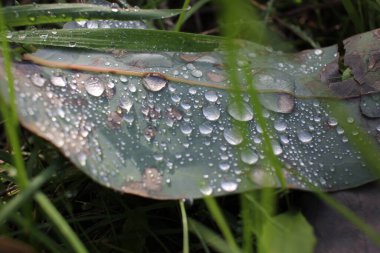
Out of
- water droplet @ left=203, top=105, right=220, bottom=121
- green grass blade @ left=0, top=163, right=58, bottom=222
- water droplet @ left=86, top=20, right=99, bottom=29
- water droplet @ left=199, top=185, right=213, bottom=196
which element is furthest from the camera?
water droplet @ left=86, top=20, right=99, bottom=29

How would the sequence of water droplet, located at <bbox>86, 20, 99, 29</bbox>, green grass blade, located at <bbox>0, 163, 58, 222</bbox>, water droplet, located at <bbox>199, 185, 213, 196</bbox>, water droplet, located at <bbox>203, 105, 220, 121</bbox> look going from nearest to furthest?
green grass blade, located at <bbox>0, 163, 58, 222</bbox>, water droplet, located at <bbox>199, 185, 213, 196</bbox>, water droplet, located at <bbox>203, 105, 220, 121</bbox>, water droplet, located at <bbox>86, 20, 99, 29</bbox>

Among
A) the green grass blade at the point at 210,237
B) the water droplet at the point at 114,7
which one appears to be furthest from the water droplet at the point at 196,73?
the green grass blade at the point at 210,237

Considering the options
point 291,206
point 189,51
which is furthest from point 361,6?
point 291,206

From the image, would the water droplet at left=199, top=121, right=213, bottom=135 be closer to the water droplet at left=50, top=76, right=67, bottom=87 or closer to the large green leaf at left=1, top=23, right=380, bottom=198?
the large green leaf at left=1, top=23, right=380, bottom=198

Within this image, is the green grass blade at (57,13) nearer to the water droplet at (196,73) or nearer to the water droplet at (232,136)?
the water droplet at (196,73)

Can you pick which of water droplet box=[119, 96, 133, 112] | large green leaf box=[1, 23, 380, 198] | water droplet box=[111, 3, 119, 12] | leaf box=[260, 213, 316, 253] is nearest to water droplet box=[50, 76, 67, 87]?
large green leaf box=[1, 23, 380, 198]

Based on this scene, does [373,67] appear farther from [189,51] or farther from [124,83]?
[124,83]
